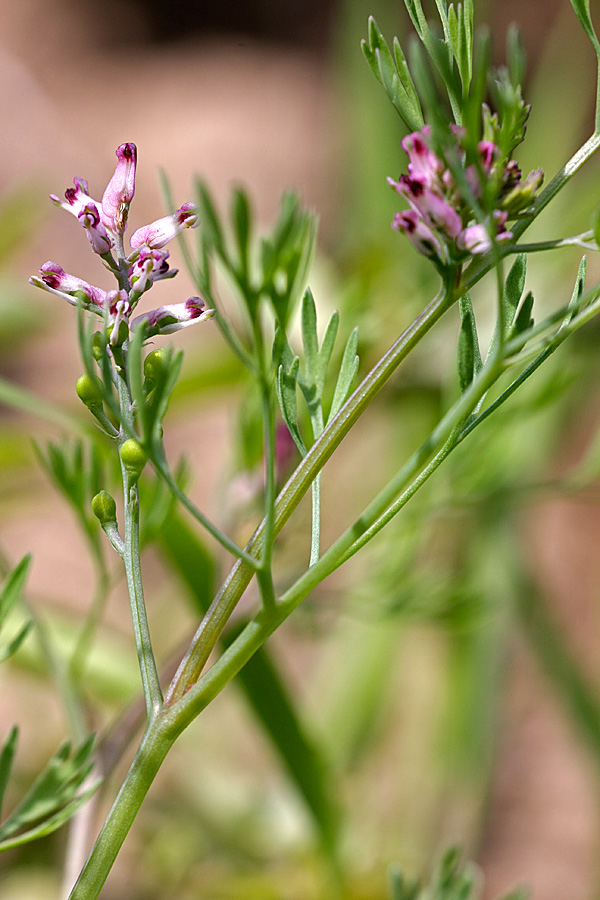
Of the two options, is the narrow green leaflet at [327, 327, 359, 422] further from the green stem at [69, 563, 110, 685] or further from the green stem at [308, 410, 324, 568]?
the green stem at [69, 563, 110, 685]

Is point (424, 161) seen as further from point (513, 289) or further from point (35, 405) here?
point (35, 405)

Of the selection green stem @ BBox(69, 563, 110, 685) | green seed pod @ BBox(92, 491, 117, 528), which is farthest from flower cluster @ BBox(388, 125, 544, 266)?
green stem @ BBox(69, 563, 110, 685)

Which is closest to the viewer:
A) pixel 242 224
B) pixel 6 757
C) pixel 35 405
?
pixel 242 224

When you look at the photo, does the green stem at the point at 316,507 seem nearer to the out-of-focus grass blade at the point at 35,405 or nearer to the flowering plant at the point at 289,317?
the flowering plant at the point at 289,317

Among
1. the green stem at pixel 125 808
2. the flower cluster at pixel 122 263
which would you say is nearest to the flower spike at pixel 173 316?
the flower cluster at pixel 122 263

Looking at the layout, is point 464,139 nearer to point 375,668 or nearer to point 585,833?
point 375,668

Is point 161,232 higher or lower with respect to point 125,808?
higher

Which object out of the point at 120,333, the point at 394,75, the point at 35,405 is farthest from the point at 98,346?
the point at 35,405
